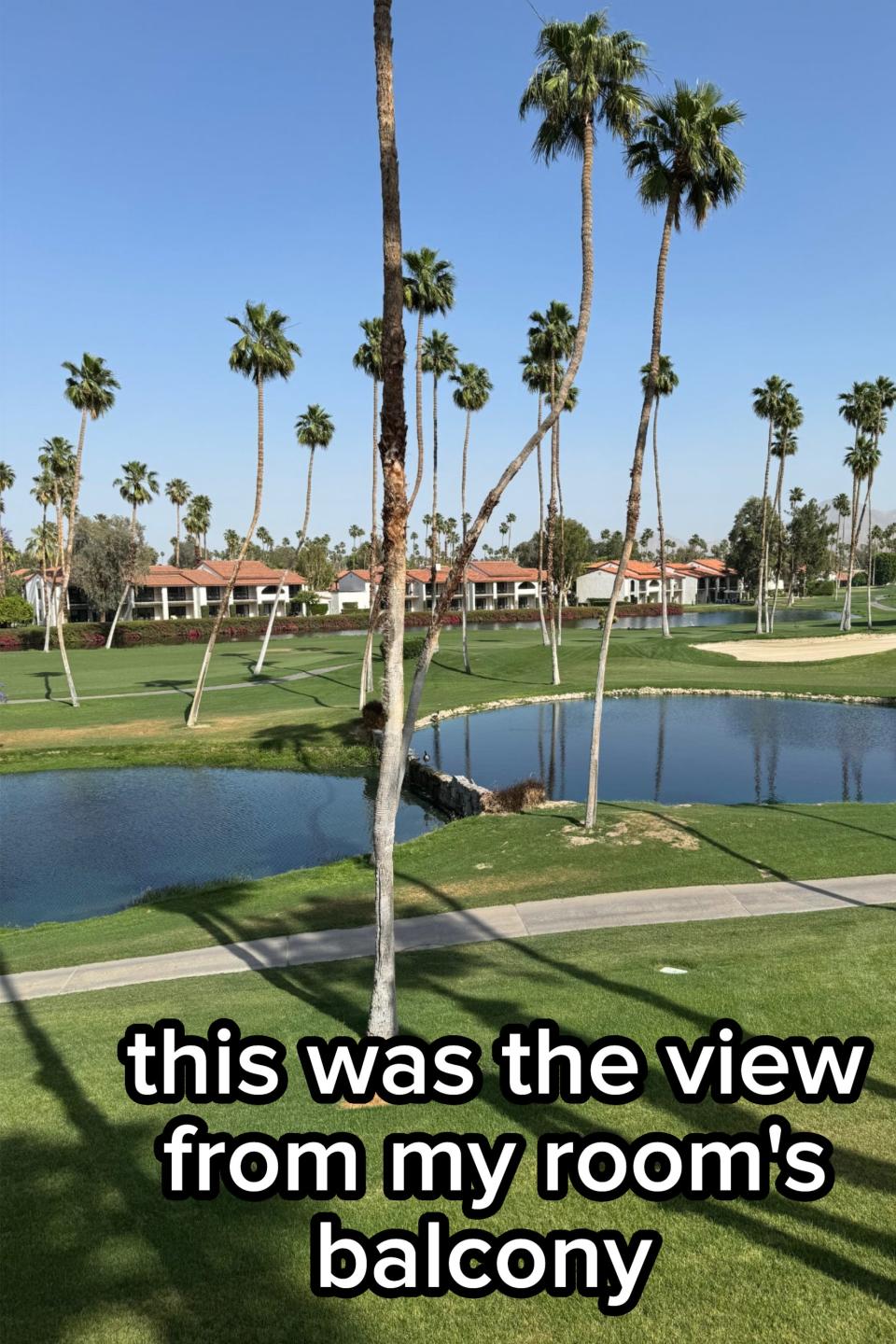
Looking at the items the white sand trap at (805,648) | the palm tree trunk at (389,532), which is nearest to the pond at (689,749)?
the white sand trap at (805,648)

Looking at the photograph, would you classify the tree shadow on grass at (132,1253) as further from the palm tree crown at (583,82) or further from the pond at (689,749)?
the pond at (689,749)

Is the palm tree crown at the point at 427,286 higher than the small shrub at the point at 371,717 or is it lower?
higher

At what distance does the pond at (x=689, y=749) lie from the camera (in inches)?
1182

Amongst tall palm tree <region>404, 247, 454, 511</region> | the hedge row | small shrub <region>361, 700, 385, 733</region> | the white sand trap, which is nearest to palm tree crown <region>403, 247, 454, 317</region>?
tall palm tree <region>404, 247, 454, 511</region>

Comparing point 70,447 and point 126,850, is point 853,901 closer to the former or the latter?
point 126,850

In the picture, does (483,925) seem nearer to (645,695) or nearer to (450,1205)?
(450,1205)

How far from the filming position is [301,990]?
12031 millimetres

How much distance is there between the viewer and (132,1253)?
6195 mm

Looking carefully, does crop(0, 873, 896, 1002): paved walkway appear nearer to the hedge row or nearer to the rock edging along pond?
the rock edging along pond

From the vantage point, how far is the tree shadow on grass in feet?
18.2

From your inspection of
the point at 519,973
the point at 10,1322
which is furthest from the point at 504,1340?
the point at 519,973

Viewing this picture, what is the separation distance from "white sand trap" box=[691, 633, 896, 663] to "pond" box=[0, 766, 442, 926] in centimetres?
3718

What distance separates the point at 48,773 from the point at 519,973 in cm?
2905

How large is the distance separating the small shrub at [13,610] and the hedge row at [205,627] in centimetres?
116
